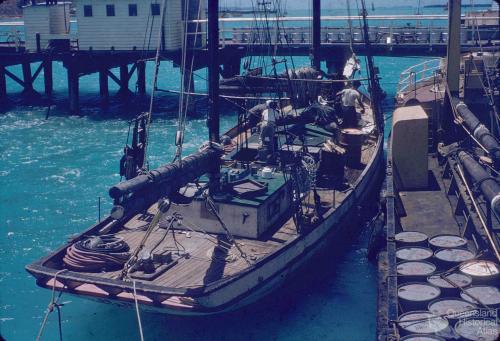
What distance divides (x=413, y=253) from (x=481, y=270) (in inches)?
80.8

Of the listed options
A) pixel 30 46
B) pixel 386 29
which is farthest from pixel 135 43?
pixel 386 29

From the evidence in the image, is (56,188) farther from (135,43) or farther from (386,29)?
(386,29)

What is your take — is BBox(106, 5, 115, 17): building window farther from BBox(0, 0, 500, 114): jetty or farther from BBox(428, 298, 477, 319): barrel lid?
BBox(428, 298, 477, 319): barrel lid

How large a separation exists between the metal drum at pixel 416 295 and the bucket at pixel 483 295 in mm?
659

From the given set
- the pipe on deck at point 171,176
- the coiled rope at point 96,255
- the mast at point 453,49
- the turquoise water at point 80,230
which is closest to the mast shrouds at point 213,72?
the pipe on deck at point 171,176

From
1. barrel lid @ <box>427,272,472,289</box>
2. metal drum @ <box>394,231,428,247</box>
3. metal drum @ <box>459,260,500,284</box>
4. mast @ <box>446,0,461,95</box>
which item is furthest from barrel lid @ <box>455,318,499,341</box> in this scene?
mast @ <box>446,0,461,95</box>

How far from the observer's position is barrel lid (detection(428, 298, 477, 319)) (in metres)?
13.0

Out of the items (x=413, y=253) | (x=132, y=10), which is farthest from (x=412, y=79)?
(x=413, y=253)

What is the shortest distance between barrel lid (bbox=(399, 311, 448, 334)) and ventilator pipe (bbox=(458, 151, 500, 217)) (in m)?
2.63

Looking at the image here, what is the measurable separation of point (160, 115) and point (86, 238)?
3035 centimetres

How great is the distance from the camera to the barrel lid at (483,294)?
13.4 meters

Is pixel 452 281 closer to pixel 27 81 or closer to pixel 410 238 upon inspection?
pixel 410 238

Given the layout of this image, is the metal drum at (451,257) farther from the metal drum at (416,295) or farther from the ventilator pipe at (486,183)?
the ventilator pipe at (486,183)

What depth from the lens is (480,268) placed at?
582 inches
